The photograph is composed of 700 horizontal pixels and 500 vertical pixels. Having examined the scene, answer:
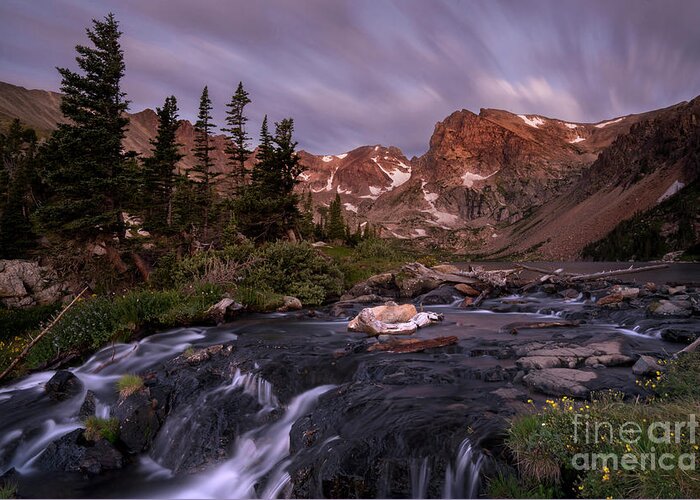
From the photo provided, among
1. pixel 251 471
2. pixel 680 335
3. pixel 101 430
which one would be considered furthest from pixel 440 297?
pixel 101 430

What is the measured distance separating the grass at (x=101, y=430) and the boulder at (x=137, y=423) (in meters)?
0.13

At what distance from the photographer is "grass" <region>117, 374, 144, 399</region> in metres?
10.2

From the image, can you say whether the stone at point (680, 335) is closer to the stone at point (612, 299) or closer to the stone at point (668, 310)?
the stone at point (668, 310)

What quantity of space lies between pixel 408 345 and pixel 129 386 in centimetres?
832

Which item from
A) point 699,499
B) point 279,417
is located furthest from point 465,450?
point 279,417

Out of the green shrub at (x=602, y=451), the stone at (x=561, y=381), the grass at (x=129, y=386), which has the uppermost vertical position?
the green shrub at (x=602, y=451)

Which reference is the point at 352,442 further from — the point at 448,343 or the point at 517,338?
the point at 517,338

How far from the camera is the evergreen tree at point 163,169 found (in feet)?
121

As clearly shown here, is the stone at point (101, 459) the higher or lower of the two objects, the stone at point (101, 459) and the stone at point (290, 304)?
the lower

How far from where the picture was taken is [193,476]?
25.8 ft

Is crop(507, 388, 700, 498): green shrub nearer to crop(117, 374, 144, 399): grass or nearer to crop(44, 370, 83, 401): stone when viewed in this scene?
crop(117, 374, 144, 399): grass

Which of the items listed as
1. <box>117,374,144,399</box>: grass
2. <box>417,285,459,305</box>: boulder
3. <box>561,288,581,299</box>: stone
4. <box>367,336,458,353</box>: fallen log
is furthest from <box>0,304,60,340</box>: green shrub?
<box>561,288,581,299</box>: stone

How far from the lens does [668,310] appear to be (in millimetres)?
17219

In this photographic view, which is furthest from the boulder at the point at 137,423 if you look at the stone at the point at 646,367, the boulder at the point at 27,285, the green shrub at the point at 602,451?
the boulder at the point at 27,285
